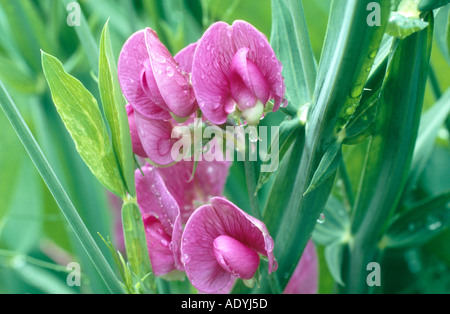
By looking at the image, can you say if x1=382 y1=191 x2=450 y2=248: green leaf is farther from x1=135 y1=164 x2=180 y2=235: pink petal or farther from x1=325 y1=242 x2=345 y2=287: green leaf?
x1=135 y1=164 x2=180 y2=235: pink petal

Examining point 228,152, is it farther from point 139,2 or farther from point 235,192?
point 139,2

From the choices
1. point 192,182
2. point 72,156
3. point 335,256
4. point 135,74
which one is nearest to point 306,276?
point 335,256

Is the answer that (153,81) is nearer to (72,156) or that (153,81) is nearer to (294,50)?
(294,50)

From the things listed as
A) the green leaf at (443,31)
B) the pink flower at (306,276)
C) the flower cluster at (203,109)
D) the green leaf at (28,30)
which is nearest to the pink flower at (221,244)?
the flower cluster at (203,109)

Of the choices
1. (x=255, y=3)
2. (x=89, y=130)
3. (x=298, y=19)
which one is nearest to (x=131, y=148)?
(x=89, y=130)

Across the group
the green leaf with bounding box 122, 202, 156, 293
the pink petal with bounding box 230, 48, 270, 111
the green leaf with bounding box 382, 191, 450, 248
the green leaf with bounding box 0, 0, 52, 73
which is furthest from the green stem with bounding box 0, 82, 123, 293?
the green leaf with bounding box 0, 0, 52, 73

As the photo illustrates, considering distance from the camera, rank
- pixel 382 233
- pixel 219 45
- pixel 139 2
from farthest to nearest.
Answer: pixel 139 2, pixel 382 233, pixel 219 45
